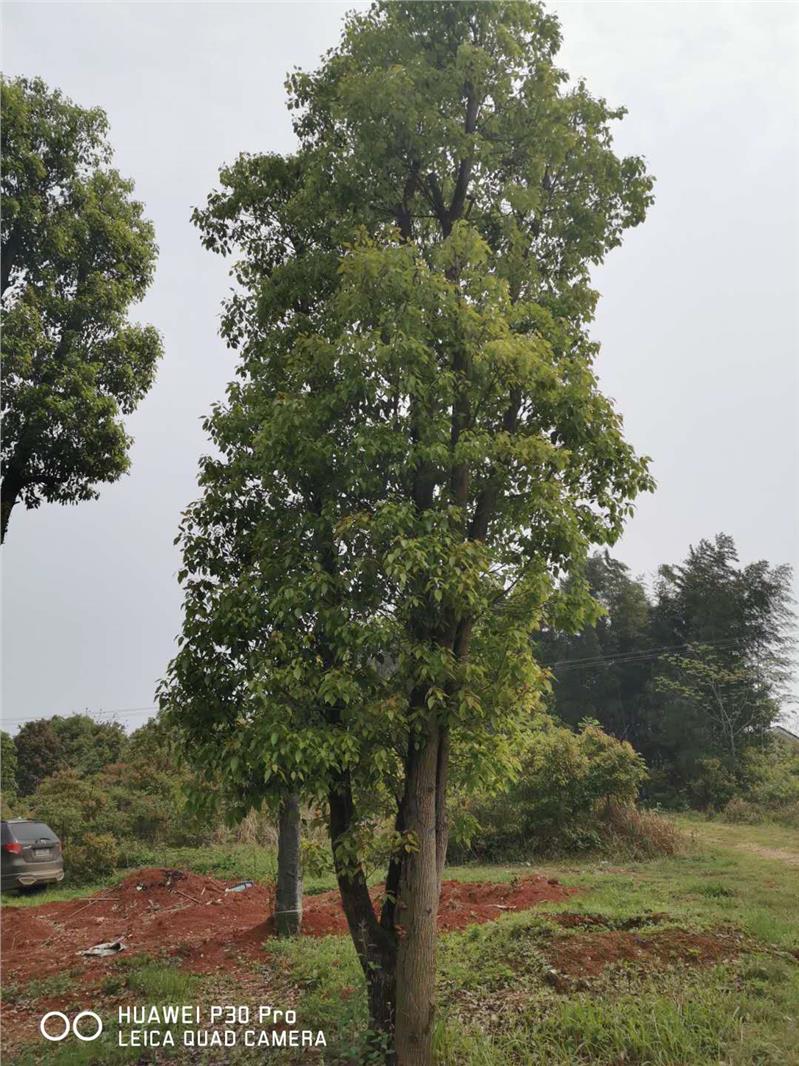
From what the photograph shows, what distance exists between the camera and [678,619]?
101ft

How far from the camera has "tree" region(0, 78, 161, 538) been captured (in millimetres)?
7980

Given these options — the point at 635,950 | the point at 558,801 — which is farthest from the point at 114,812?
the point at 635,950

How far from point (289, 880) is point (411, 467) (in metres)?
5.40

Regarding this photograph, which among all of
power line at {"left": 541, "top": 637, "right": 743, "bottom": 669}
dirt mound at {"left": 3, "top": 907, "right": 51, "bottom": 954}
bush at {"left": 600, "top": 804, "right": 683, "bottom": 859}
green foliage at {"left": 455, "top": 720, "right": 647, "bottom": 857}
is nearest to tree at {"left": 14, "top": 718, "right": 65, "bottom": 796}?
dirt mound at {"left": 3, "top": 907, "right": 51, "bottom": 954}

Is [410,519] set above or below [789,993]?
above

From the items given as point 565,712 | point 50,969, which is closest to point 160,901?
point 50,969

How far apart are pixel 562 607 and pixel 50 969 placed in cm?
625

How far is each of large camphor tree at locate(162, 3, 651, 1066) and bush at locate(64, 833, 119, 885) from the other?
34.8 feet

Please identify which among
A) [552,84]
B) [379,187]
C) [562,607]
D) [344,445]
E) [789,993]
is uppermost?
[552,84]

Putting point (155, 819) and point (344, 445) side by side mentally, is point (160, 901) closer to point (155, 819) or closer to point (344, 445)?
point (155, 819)

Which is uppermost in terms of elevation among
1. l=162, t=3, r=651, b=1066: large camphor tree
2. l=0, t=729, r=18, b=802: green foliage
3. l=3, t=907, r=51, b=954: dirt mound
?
l=162, t=3, r=651, b=1066: large camphor tree

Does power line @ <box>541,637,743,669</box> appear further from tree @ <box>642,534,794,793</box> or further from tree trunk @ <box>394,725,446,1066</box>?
tree trunk @ <box>394,725,446,1066</box>

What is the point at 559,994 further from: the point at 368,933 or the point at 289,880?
the point at 289,880

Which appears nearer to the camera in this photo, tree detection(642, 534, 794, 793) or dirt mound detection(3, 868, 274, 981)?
dirt mound detection(3, 868, 274, 981)
